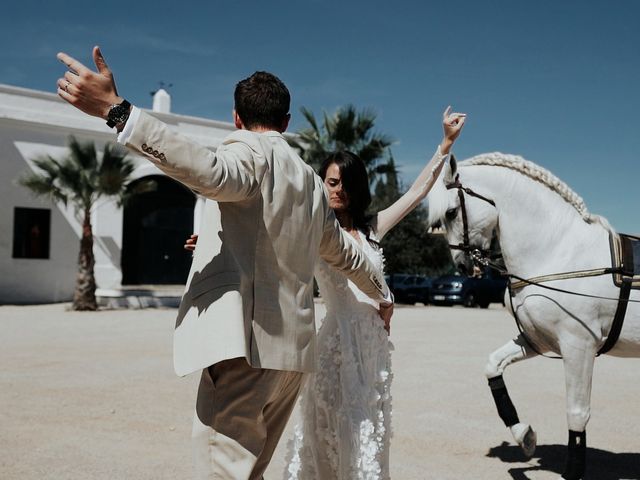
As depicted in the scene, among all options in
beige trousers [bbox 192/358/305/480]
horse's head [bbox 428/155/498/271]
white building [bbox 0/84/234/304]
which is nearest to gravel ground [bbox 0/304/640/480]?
horse's head [bbox 428/155/498/271]

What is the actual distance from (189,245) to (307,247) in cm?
52

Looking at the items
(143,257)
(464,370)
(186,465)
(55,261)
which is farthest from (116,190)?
(186,465)

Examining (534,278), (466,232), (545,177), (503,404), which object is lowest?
(503,404)

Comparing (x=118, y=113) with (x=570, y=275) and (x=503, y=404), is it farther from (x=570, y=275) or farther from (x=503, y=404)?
(x=503, y=404)

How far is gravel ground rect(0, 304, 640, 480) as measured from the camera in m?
4.48

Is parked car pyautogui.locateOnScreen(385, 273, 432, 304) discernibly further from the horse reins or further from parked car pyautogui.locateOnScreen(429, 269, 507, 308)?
the horse reins

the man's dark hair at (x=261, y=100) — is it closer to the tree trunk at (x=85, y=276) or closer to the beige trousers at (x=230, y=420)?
the beige trousers at (x=230, y=420)

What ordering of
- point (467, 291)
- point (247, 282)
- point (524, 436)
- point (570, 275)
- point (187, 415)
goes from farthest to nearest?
point (467, 291) → point (187, 415) → point (524, 436) → point (570, 275) → point (247, 282)

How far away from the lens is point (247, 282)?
215 cm

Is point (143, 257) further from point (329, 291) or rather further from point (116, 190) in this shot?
point (329, 291)

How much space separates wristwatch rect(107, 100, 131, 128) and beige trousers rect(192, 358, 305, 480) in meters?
0.85

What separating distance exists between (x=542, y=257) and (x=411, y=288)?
74.9ft

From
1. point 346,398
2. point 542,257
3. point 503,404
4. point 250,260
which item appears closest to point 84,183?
point 503,404

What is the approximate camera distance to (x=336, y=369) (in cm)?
315
